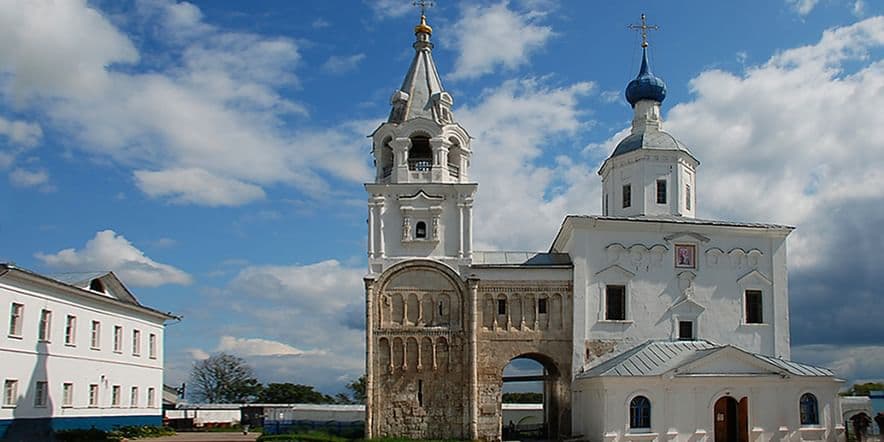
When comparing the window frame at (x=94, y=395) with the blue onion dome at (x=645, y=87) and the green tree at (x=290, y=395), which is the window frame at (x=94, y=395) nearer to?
the blue onion dome at (x=645, y=87)

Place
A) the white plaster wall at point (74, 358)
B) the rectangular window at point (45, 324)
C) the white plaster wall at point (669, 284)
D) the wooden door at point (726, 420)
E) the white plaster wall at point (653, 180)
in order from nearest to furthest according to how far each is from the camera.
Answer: the white plaster wall at point (74, 358), the wooden door at point (726, 420), the rectangular window at point (45, 324), the white plaster wall at point (669, 284), the white plaster wall at point (653, 180)

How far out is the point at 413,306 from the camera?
30.4 meters

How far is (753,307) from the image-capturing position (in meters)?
31.5

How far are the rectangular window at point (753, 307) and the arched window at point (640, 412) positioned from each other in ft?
21.6

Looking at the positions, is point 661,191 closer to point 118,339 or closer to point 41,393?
point 118,339

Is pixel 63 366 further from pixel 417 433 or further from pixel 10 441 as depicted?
pixel 417 433

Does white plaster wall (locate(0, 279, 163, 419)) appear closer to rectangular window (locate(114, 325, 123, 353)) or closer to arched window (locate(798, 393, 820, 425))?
rectangular window (locate(114, 325, 123, 353))

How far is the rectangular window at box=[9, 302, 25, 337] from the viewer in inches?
1030

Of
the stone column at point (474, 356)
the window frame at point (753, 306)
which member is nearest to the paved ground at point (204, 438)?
the stone column at point (474, 356)

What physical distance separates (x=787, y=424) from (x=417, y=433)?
37.8 feet

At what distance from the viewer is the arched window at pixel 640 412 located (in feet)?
88.2

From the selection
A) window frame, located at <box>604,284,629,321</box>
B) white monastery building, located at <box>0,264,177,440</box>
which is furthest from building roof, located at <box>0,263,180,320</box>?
window frame, located at <box>604,284,629,321</box>

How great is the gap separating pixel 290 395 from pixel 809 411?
162ft

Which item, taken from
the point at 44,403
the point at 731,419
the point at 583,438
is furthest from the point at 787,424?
the point at 44,403
